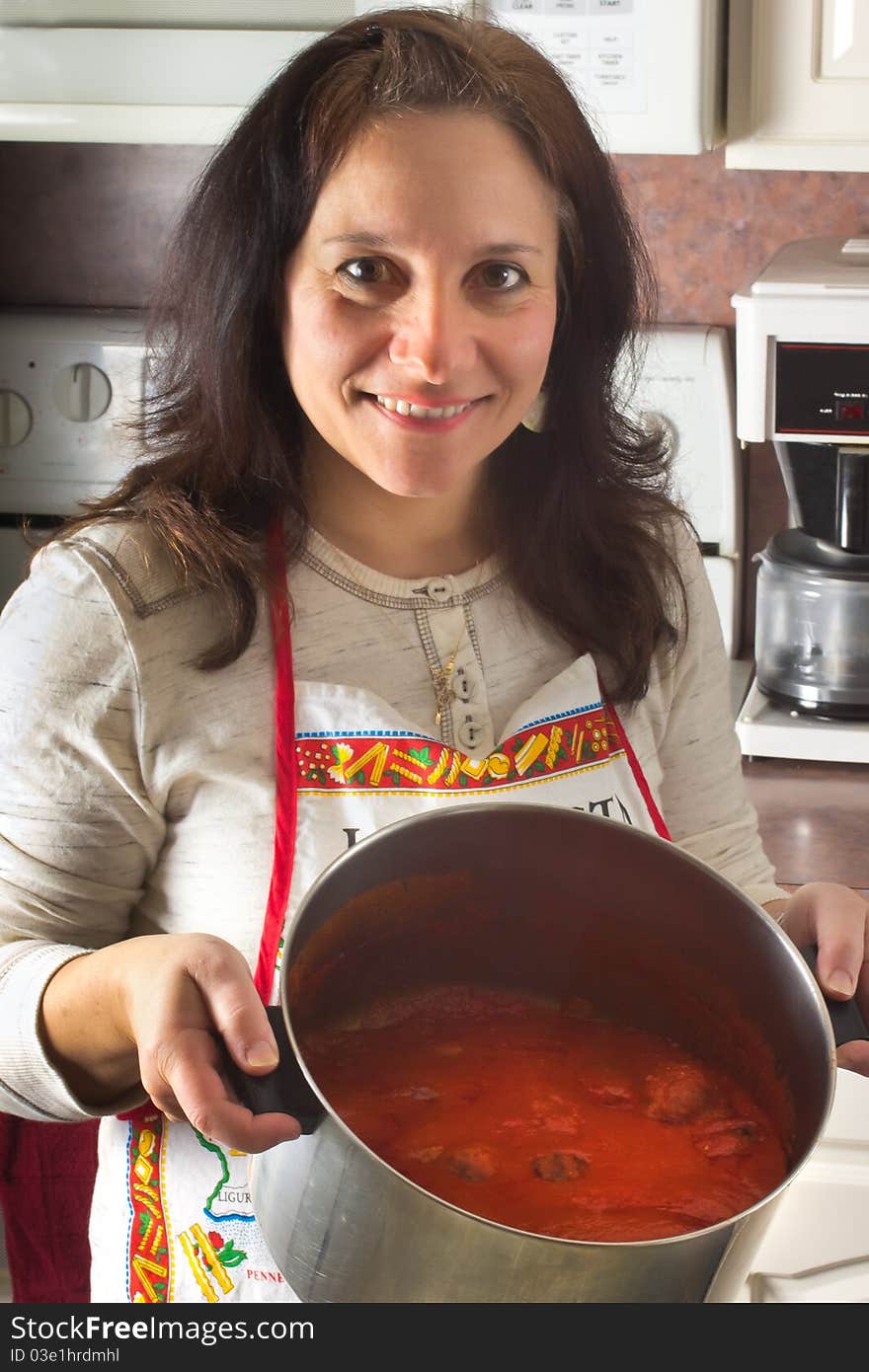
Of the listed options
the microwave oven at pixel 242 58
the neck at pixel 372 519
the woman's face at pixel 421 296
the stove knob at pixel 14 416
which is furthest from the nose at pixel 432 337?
the stove knob at pixel 14 416

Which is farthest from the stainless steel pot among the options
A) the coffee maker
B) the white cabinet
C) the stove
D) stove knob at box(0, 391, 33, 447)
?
stove knob at box(0, 391, 33, 447)

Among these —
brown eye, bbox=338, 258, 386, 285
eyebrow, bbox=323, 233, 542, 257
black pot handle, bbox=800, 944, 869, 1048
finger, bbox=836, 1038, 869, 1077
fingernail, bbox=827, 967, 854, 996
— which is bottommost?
finger, bbox=836, 1038, 869, 1077

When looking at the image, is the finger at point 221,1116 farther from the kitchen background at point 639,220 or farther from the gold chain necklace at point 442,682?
the kitchen background at point 639,220

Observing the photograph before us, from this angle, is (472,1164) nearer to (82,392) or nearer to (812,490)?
(812,490)

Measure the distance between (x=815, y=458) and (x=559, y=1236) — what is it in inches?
43.9

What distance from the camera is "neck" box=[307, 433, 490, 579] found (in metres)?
0.91

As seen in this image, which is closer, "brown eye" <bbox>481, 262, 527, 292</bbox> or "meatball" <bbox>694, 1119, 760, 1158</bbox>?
"meatball" <bbox>694, 1119, 760, 1158</bbox>

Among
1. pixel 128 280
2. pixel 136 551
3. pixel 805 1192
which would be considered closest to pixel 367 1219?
pixel 136 551

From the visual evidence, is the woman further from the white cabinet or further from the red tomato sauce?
the white cabinet

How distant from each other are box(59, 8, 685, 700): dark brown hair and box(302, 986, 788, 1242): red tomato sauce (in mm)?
242

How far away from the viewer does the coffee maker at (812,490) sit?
1438 millimetres

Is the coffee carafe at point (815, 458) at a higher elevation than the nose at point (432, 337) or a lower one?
lower

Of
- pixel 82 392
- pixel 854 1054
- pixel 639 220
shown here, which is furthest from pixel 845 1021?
pixel 82 392

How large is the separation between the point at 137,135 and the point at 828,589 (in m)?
0.81
